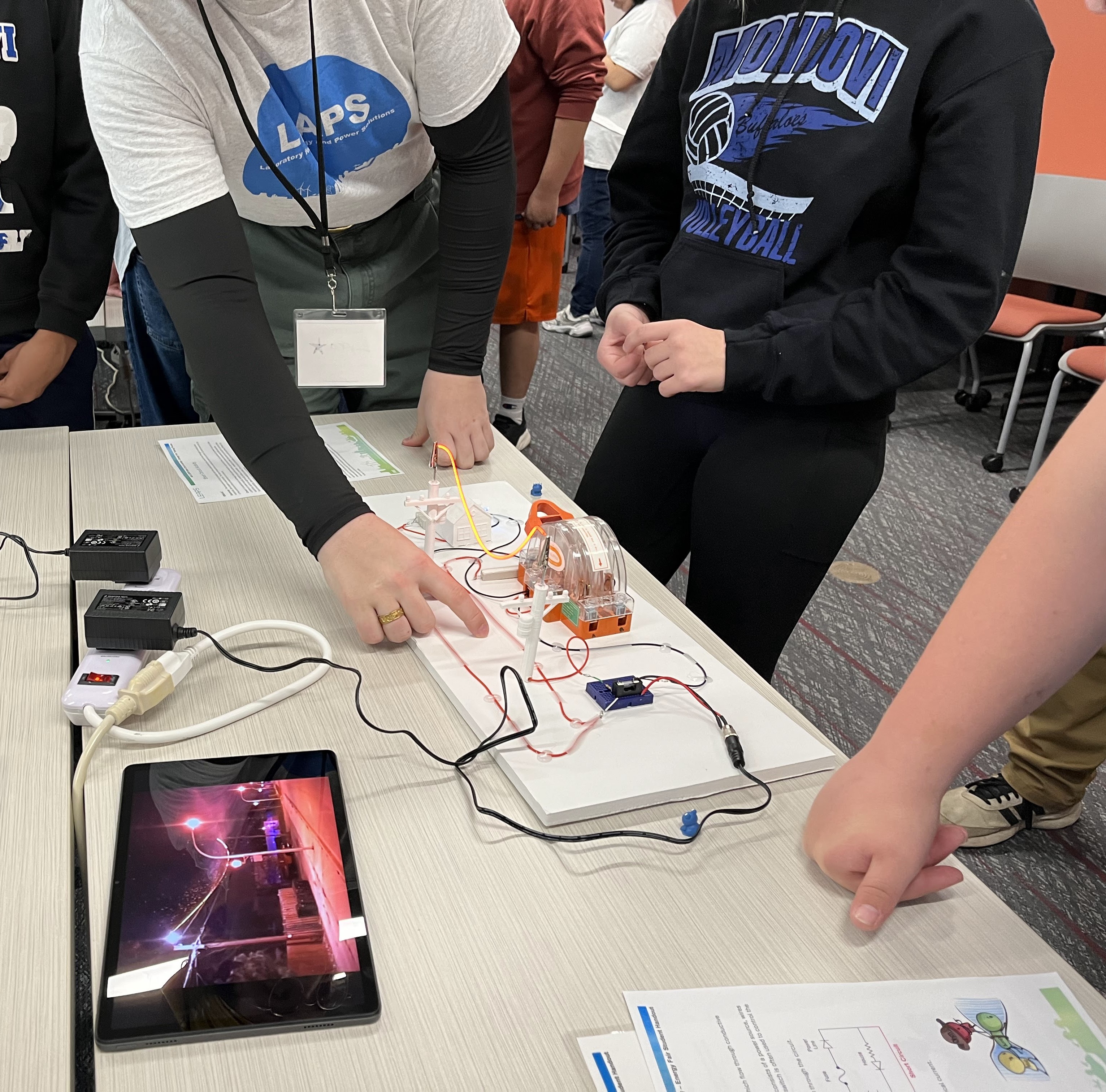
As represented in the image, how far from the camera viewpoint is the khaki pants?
1.46 metres

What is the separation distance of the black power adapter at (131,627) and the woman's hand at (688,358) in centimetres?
59

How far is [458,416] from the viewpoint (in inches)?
Answer: 51.0

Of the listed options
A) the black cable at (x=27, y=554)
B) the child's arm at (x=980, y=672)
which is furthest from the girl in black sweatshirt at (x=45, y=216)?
the child's arm at (x=980, y=672)

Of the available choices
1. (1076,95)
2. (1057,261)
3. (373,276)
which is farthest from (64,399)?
(1076,95)

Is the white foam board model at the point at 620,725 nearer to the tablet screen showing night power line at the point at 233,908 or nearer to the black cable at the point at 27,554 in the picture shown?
the tablet screen showing night power line at the point at 233,908

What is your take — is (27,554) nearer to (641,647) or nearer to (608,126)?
(641,647)

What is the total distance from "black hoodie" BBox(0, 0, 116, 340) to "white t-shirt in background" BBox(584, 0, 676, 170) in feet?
8.69

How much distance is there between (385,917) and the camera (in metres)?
0.63

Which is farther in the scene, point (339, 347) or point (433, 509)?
point (339, 347)

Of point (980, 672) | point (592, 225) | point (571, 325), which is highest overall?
point (980, 672)

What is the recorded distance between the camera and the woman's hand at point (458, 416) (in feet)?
4.25

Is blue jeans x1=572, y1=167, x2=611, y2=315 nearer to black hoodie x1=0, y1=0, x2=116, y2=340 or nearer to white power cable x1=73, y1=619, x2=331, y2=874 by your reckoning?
black hoodie x1=0, y1=0, x2=116, y2=340

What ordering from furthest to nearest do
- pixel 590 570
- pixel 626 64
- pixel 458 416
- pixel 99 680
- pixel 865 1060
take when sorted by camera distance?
1. pixel 626 64
2. pixel 458 416
3. pixel 590 570
4. pixel 99 680
5. pixel 865 1060

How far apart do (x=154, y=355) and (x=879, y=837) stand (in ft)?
4.65
